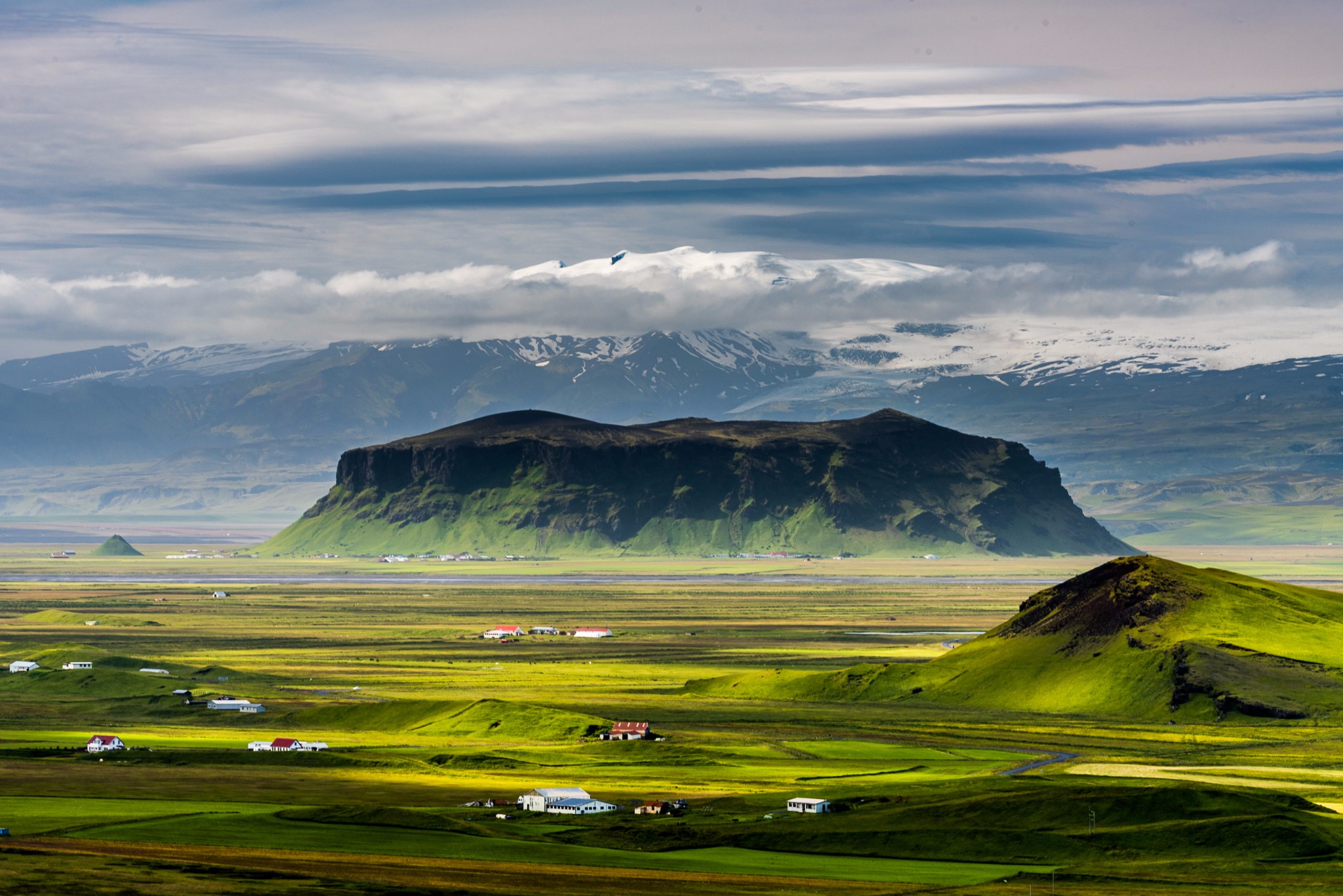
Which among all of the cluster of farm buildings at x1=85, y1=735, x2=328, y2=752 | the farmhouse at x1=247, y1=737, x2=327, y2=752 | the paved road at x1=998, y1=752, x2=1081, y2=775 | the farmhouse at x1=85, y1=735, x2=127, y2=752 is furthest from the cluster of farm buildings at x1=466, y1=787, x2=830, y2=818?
the farmhouse at x1=85, y1=735, x2=127, y2=752

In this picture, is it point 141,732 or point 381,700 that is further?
point 381,700

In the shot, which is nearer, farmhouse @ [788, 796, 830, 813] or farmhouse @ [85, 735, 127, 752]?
farmhouse @ [788, 796, 830, 813]

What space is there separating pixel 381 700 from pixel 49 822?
281 ft

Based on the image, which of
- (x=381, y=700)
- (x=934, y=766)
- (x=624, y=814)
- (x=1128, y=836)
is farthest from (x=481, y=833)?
(x=381, y=700)

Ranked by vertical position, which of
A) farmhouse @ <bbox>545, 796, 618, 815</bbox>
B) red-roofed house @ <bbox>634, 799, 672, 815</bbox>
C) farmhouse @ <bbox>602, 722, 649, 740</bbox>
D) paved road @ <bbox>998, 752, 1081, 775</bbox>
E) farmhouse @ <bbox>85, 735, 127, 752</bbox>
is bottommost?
paved road @ <bbox>998, 752, 1081, 775</bbox>

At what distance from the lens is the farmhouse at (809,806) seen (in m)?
122

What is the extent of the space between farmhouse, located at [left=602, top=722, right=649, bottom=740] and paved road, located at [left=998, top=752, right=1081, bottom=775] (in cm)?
3457

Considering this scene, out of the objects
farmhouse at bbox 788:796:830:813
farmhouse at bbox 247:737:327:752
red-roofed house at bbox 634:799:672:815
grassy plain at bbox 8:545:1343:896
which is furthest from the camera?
farmhouse at bbox 247:737:327:752

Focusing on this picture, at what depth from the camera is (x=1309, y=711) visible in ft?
616

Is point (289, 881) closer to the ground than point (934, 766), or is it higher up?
higher up

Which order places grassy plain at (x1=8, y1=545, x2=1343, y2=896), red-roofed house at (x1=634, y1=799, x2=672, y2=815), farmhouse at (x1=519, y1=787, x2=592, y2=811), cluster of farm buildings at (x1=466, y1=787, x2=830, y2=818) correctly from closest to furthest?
grassy plain at (x1=8, y1=545, x2=1343, y2=896), red-roofed house at (x1=634, y1=799, x2=672, y2=815), cluster of farm buildings at (x1=466, y1=787, x2=830, y2=818), farmhouse at (x1=519, y1=787, x2=592, y2=811)

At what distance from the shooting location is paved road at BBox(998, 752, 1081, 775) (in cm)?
14475

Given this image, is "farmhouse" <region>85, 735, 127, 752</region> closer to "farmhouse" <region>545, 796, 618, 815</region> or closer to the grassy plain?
the grassy plain

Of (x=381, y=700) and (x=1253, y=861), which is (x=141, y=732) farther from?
(x=1253, y=861)
